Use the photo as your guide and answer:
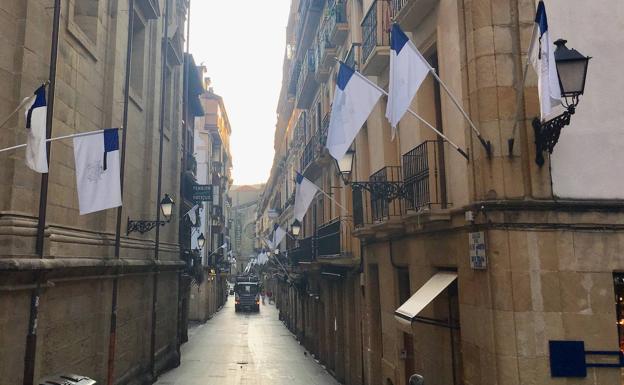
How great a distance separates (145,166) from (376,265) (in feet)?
27.2

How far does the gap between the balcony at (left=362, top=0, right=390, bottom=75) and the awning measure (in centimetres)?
514

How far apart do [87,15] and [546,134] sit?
1014cm

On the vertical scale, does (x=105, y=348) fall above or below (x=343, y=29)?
below

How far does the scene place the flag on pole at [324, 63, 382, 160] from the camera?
8.88 meters

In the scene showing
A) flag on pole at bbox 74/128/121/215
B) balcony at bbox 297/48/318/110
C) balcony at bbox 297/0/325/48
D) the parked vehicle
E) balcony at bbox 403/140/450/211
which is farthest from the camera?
the parked vehicle

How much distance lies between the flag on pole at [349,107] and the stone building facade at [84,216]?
5.11 meters

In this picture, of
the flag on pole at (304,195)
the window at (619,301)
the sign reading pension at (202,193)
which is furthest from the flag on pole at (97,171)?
the sign reading pension at (202,193)

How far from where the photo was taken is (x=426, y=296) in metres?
8.28

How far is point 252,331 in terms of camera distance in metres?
33.3

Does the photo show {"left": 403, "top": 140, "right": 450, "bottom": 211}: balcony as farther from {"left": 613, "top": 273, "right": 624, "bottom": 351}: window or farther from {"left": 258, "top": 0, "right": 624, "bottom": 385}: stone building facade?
{"left": 613, "top": 273, "right": 624, "bottom": 351}: window

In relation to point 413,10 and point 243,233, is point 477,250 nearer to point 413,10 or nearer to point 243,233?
point 413,10

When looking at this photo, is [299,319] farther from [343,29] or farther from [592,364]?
[592,364]

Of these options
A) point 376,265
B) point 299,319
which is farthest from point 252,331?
point 376,265

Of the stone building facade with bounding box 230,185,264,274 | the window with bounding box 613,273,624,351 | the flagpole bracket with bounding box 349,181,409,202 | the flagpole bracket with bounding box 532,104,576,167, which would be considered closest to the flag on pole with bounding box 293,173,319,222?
the flagpole bracket with bounding box 349,181,409,202
